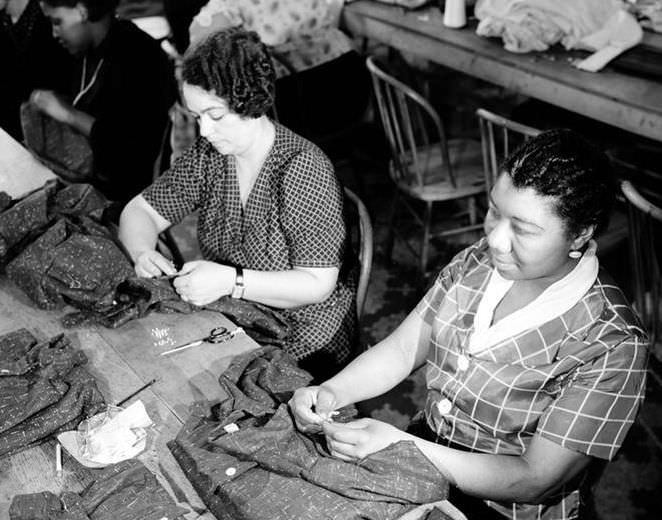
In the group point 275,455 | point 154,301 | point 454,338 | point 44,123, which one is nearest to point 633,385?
point 454,338

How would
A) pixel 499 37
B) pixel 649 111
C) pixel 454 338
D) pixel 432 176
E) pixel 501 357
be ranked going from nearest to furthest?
pixel 501 357 → pixel 454 338 → pixel 649 111 → pixel 432 176 → pixel 499 37

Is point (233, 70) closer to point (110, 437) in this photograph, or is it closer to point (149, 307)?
point (149, 307)

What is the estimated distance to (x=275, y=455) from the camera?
1.37m

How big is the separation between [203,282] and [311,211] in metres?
0.35

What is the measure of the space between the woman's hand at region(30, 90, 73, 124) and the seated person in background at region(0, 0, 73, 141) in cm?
28

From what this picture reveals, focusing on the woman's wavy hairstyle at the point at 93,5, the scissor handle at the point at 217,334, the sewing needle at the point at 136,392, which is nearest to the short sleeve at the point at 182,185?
the scissor handle at the point at 217,334

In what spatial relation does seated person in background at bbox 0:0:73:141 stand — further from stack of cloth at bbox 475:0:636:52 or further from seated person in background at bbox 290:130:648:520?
seated person in background at bbox 290:130:648:520

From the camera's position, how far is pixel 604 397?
136 centimetres

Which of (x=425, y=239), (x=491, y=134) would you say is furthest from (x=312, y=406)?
(x=425, y=239)

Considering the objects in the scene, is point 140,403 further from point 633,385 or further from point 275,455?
point 633,385

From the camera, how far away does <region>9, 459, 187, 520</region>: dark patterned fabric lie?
130 centimetres

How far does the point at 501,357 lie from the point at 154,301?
0.87 metres

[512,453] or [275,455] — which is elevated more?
[275,455]

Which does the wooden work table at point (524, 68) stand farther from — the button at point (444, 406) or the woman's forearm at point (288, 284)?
the button at point (444, 406)
